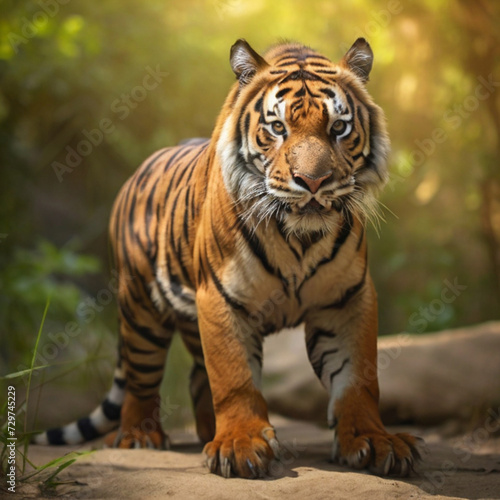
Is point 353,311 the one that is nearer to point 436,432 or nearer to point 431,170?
point 436,432

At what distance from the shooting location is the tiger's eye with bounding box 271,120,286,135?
103 inches

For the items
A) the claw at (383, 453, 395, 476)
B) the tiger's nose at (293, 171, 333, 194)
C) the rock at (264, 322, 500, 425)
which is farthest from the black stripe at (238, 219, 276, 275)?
the rock at (264, 322, 500, 425)

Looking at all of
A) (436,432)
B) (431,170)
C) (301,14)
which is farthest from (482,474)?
(301,14)

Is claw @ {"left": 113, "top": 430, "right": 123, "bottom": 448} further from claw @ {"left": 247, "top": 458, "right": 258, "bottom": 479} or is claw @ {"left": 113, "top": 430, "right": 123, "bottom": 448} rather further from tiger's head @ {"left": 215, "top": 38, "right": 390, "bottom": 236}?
tiger's head @ {"left": 215, "top": 38, "right": 390, "bottom": 236}

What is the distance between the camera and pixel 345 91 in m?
2.74

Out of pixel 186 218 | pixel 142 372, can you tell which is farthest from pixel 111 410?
pixel 186 218

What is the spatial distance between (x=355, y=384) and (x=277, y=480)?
1.75 feet

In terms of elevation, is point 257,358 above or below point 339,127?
below

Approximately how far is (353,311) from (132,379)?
139cm

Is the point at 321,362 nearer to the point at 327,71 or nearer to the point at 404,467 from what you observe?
the point at 404,467

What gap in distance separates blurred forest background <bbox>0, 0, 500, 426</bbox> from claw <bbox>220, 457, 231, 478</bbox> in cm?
528

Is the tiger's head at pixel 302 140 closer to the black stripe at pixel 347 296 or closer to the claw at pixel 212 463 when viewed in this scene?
the black stripe at pixel 347 296

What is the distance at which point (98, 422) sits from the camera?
3.93 meters

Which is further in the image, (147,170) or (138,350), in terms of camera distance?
(147,170)
